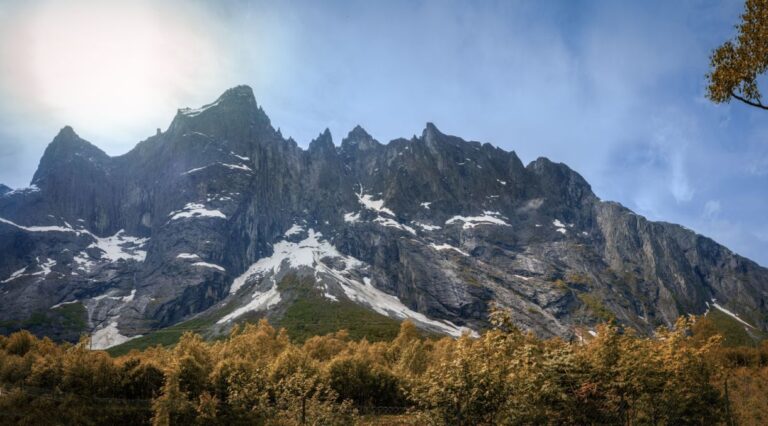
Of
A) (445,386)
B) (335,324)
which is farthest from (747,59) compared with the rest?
(335,324)

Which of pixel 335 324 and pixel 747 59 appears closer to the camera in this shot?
pixel 747 59

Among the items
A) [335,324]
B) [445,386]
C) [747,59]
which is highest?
[747,59]

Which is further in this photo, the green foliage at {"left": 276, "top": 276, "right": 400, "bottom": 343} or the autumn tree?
the green foliage at {"left": 276, "top": 276, "right": 400, "bottom": 343}

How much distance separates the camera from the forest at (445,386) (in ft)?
53.9

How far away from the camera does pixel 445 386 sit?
53.6 ft

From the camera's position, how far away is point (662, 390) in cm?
2059

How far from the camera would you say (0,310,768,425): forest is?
16438 mm

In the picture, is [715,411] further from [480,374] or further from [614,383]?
[480,374]

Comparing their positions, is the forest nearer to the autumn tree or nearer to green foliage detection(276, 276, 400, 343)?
the autumn tree

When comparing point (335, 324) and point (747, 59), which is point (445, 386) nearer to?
point (747, 59)

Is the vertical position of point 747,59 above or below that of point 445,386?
above

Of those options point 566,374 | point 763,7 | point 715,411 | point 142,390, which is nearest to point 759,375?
point 715,411

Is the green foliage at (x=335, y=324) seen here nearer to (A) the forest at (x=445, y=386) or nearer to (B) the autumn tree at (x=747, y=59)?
(A) the forest at (x=445, y=386)

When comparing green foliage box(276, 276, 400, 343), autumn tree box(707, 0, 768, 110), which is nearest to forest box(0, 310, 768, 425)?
autumn tree box(707, 0, 768, 110)
